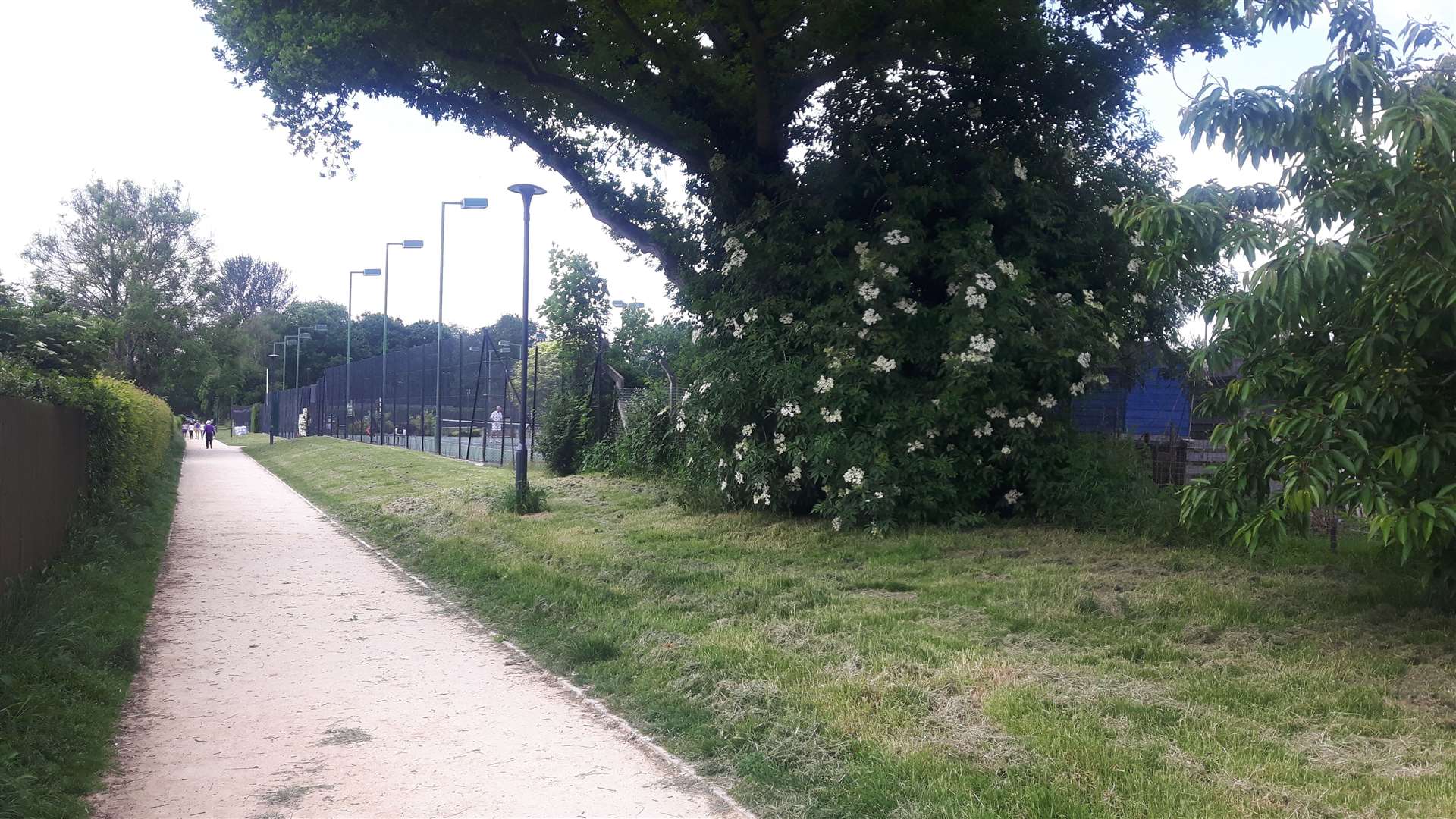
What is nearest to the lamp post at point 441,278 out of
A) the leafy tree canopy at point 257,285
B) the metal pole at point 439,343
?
the metal pole at point 439,343

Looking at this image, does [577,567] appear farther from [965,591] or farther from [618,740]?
[618,740]

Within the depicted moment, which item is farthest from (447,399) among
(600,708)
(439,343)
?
(600,708)

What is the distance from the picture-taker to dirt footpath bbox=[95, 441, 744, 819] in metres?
4.54

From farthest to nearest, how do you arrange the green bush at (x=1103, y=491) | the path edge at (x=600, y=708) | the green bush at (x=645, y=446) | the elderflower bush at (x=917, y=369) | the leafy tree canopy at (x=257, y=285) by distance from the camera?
the leafy tree canopy at (x=257, y=285), the green bush at (x=645, y=446), the elderflower bush at (x=917, y=369), the green bush at (x=1103, y=491), the path edge at (x=600, y=708)

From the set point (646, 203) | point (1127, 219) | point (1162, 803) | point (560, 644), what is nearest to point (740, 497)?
point (646, 203)

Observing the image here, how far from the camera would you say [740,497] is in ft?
45.3

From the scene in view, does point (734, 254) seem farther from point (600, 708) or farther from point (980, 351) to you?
point (600, 708)

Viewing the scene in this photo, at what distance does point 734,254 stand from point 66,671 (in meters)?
8.67

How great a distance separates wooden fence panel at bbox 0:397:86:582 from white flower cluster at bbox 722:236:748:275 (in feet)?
22.9

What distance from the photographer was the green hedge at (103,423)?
905 centimetres

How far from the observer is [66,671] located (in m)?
5.96

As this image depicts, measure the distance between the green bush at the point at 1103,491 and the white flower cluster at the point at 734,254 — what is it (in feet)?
13.7

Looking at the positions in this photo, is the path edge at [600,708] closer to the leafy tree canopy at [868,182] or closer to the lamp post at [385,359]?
the leafy tree canopy at [868,182]

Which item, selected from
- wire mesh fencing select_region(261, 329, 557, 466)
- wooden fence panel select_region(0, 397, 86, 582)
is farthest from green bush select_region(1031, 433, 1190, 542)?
wooden fence panel select_region(0, 397, 86, 582)
